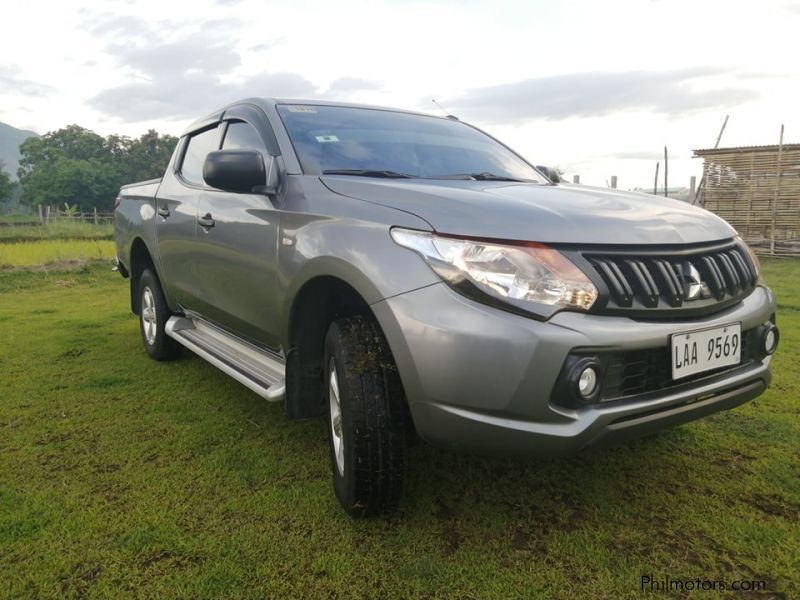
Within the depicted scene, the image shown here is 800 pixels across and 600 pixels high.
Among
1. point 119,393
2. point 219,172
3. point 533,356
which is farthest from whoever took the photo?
point 119,393

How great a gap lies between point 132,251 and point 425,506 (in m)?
3.28

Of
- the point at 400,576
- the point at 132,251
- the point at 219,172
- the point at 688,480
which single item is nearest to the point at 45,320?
the point at 132,251

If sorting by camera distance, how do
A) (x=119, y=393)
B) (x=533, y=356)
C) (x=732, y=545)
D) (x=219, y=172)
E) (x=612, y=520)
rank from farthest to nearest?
(x=119, y=393) → (x=219, y=172) → (x=612, y=520) → (x=732, y=545) → (x=533, y=356)

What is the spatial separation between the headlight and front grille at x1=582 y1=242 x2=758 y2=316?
0.27ft

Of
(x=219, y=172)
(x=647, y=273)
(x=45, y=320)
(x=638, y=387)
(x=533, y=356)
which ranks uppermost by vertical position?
(x=219, y=172)

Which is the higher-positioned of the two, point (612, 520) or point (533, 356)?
point (533, 356)

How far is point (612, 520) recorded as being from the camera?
2209 millimetres

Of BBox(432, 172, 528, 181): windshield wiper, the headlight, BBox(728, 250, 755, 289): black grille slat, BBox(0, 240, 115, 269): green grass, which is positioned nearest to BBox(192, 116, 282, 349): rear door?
BBox(432, 172, 528, 181): windshield wiper

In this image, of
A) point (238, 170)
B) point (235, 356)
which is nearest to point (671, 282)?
point (238, 170)

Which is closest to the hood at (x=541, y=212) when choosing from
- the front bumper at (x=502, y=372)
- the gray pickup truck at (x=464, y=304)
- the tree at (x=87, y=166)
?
the gray pickup truck at (x=464, y=304)

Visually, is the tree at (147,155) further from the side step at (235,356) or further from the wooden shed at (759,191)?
the side step at (235,356)

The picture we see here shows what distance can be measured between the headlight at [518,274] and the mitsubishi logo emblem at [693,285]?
0.40m

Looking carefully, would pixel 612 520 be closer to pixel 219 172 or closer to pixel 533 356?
pixel 533 356

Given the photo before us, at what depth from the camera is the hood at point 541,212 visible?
185cm
